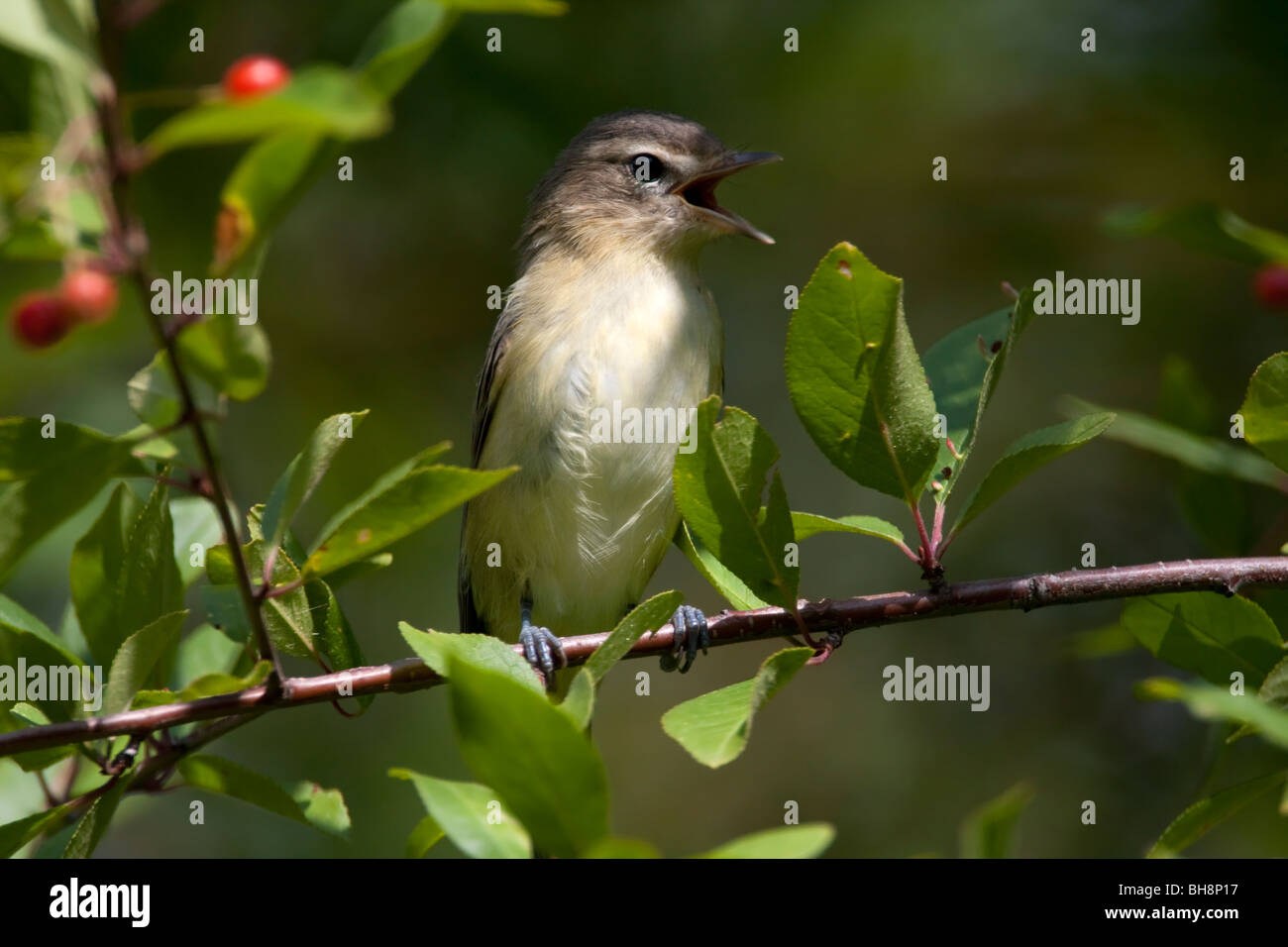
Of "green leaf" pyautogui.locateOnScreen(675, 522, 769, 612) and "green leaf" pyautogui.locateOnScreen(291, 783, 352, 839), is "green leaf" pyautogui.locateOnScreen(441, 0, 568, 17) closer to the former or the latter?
"green leaf" pyautogui.locateOnScreen(675, 522, 769, 612)

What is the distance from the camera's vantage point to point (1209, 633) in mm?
2963

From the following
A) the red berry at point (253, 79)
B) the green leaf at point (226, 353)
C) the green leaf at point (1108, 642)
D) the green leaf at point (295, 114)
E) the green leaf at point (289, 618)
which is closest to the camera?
the green leaf at point (295, 114)

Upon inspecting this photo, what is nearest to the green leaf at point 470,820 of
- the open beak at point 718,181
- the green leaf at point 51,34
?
the green leaf at point 51,34

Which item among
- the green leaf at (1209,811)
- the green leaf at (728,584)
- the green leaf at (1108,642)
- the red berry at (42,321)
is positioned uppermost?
the red berry at (42,321)

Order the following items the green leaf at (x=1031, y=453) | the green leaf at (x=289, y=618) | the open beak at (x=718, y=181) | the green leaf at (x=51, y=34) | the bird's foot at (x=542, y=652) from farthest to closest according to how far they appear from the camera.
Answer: the open beak at (x=718, y=181) → the bird's foot at (x=542, y=652) → the green leaf at (x=289, y=618) → the green leaf at (x=1031, y=453) → the green leaf at (x=51, y=34)

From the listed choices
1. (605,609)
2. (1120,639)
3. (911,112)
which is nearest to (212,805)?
(605,609)

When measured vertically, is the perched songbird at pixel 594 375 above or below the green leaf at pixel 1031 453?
above

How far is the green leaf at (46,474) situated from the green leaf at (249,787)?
2.94 feet

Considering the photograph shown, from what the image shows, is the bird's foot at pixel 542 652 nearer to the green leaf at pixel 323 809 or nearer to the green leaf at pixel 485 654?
the green leaf at pixel 323 809

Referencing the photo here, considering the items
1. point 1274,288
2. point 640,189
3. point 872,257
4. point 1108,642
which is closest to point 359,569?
point 1274,288

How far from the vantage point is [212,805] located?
6.51m

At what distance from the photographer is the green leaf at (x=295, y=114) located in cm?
140

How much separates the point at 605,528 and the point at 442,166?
7.51 feet
